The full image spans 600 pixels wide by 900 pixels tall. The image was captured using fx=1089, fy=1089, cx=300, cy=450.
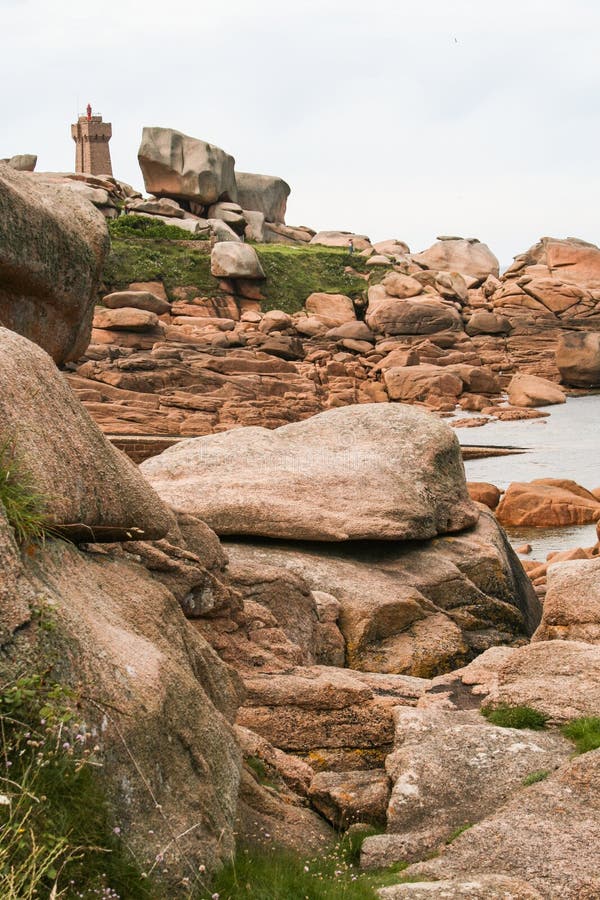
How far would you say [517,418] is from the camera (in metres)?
47.8

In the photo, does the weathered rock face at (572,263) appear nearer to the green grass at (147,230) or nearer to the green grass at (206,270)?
the green grass at (206,270)

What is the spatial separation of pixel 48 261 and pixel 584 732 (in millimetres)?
4976

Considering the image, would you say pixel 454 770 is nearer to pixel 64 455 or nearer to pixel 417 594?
pixel 64 455

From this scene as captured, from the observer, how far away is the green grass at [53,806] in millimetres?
3852

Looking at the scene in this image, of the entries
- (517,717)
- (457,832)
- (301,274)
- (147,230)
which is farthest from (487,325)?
(457,832)

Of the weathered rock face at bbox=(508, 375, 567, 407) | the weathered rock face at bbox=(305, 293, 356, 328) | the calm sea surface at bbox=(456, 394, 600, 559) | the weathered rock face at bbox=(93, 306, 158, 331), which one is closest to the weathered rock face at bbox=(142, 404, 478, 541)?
the calm sea surface at bbox=(456, 394, 600, 559)

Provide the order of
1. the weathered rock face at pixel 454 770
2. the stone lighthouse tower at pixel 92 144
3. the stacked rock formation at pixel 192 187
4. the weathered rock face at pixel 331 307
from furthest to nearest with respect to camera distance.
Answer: the stone lighthouse tower at pixel 92 144 < the stacked rock formation at pixel 192 187 < the weathered rock face at pixel 331 307 < the weathered rock face at pixel 454 770

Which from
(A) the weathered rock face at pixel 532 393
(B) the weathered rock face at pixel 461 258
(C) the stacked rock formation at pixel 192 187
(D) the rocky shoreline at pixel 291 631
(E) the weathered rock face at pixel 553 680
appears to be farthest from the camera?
Answer: (B) the weathered rock face at pixel 461 258

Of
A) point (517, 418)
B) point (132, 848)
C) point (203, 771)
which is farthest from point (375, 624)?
point (517, 418)

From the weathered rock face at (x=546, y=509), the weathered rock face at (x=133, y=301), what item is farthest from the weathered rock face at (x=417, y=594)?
the weathered rock face at (x=133, y=301)

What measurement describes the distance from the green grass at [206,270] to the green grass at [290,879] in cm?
5557

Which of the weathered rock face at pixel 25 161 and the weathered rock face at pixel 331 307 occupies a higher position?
the weathered rock face at pixel 25 161

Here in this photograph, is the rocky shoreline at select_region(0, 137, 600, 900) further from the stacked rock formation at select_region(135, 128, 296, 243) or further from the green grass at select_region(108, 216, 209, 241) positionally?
the stacked rock formation at select_region(135, 128, 296, 243)

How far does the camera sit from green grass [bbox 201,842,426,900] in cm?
490
